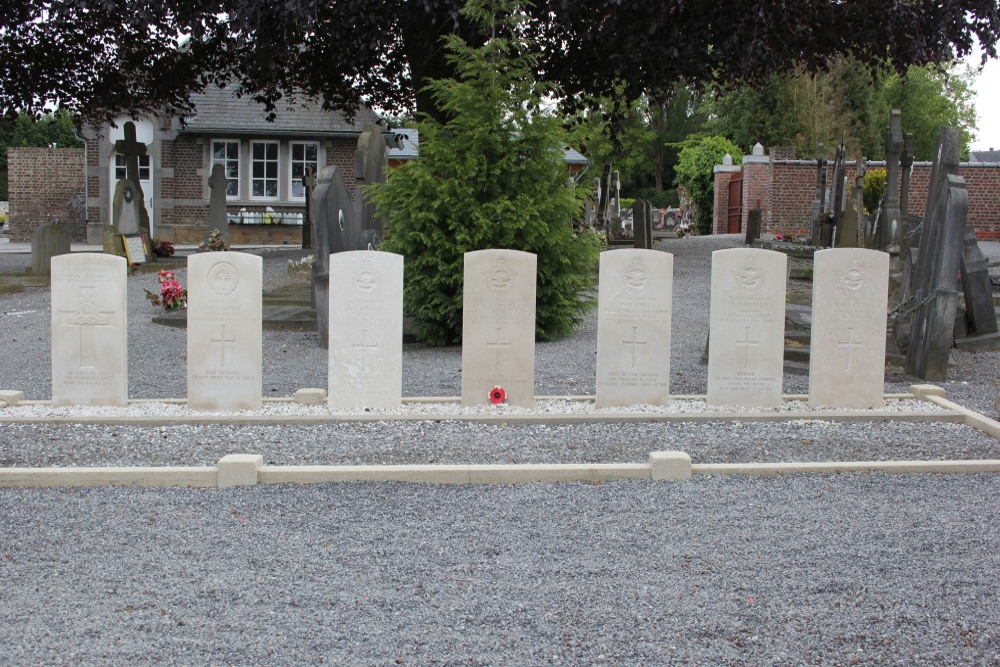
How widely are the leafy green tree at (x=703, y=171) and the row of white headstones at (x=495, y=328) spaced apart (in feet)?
111

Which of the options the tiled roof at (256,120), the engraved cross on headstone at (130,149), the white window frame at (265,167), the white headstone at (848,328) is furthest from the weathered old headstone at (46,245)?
the white headstone at (848,328)

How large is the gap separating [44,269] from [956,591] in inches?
763

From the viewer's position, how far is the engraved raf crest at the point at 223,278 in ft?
24.7

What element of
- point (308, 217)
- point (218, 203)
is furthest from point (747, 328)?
point (308, 217)

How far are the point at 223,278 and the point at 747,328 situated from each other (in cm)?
367

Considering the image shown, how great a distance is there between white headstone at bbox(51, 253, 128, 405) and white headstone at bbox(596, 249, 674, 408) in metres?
3.36

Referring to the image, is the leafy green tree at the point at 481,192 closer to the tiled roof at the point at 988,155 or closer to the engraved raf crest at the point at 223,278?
the engraved raf crest at the point at 223,278

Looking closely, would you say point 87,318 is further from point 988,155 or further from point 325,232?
point 988,155

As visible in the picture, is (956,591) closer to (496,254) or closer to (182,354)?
(496,254)

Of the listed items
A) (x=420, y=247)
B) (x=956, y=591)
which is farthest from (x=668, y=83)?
(x=956, y=591)

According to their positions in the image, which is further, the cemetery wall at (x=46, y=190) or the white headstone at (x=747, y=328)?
the cemetery wall at (x=46, y=190)

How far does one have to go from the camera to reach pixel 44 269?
20.5m

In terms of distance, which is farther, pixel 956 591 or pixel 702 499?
pixel 702 499

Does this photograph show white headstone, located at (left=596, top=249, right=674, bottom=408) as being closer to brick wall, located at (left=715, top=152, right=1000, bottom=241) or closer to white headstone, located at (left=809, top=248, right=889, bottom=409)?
white headstone, located at (left=809, top=248, right=889, bottom=409)
